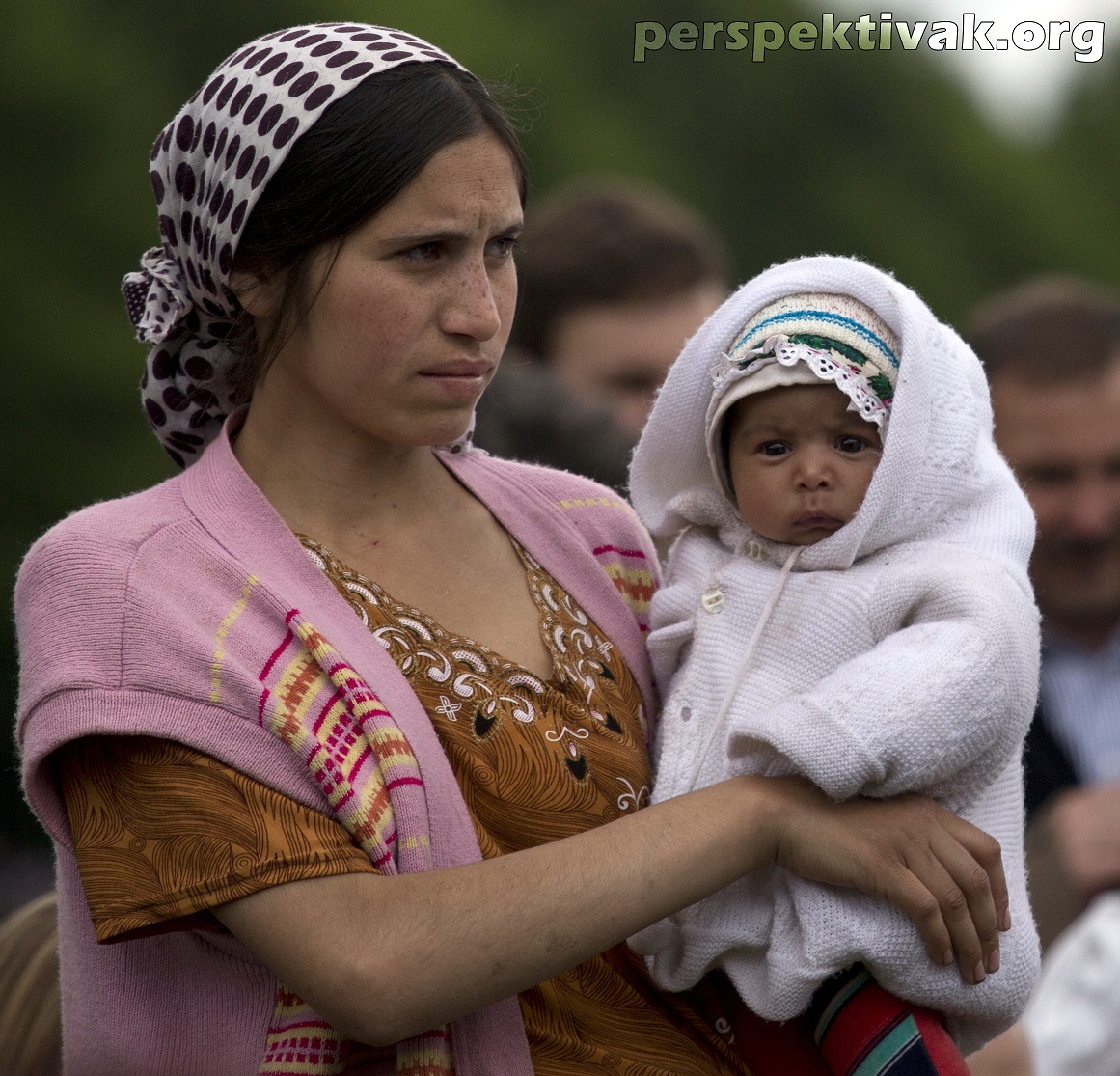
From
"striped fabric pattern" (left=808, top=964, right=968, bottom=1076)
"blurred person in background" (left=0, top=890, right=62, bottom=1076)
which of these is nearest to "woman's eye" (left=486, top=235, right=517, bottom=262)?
"striped fabric pattern" (left=808, top=964, right=968, bottom=1076)

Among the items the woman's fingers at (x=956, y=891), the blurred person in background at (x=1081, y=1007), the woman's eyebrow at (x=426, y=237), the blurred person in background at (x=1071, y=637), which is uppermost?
the woman's eyebrow at (x=426, y=237)

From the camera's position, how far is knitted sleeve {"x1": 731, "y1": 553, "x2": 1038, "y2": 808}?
85.7 inches

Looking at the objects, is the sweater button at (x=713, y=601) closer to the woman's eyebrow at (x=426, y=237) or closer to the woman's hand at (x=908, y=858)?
the woman's hand at (x=908, y=858)

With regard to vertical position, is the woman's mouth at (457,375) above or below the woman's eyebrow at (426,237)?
below

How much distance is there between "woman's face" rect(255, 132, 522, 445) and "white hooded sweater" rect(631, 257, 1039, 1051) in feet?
1.34

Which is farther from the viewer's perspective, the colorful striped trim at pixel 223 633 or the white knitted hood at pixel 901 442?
the white knitted hood at pixel 901 442

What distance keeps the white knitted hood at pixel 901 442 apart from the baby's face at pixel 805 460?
49mm

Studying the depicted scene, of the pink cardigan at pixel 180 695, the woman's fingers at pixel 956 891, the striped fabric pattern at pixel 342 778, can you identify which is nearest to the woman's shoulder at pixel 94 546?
the pink cardigan at pixel 180 695

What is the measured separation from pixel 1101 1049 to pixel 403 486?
2.42 meters

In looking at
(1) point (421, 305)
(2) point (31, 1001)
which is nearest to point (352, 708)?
(1) point (421, 305)

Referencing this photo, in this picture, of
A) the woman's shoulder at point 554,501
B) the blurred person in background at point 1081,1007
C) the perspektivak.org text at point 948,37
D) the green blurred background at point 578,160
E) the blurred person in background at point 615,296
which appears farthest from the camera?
the green blurred background at point 578,160

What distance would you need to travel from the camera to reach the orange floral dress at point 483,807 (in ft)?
6.77

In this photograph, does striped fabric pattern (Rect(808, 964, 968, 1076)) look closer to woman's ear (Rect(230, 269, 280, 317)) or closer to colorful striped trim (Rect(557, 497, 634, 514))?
colorful striped trim (Rect(557, 497, 634, 514))

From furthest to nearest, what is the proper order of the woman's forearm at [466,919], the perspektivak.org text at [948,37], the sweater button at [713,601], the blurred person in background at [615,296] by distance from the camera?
the blurred person in background at [615,296], the perspektivak.org text at [948,37], the sweater button at [713,601], the woman's forearm at [466,919]
